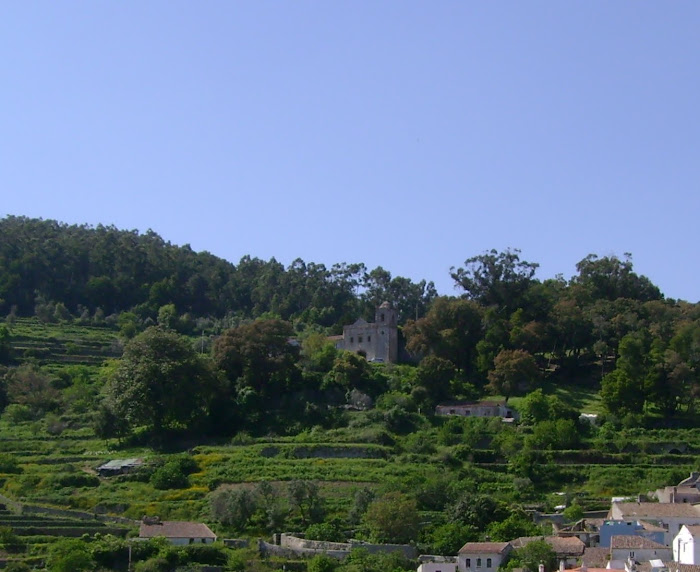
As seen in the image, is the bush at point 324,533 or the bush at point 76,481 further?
the bush at point 76,481

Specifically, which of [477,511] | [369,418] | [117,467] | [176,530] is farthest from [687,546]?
[117,467]

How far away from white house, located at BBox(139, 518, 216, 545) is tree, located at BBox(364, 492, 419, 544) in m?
6.30

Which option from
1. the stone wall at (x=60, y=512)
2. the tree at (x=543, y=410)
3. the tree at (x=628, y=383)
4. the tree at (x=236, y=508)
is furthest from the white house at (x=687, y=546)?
the stone wall at (x=60, y=512)

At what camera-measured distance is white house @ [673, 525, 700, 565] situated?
154 feet

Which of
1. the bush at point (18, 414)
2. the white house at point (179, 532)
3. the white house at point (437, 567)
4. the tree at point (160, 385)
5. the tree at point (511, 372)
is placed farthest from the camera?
the bush at point (18, 414)

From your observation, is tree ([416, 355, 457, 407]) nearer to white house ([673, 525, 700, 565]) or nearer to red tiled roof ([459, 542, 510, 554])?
red tiled roof ([459, 542, 510, 554])

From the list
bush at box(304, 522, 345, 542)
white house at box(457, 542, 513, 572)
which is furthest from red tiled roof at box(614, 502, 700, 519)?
bush at box(304, 522, 345, 542)

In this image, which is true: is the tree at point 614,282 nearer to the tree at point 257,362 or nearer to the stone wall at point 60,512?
the tree at point 257,362

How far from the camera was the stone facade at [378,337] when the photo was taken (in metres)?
79.3

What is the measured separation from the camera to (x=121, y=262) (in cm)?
10069

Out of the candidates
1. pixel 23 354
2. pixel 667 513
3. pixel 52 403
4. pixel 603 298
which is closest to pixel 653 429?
pixel 667 513

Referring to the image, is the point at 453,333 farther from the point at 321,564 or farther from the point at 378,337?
the point at 321,564

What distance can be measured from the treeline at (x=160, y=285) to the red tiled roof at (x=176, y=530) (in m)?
38.3

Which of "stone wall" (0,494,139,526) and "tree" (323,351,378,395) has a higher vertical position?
"tree" (323,351,378,395)
